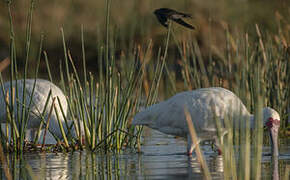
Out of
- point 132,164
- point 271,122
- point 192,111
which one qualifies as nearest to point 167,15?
point 192,111

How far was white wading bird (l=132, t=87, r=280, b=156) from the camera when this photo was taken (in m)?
7.28

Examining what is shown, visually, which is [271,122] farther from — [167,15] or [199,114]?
[167,15]

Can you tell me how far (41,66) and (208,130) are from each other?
11.9 meters

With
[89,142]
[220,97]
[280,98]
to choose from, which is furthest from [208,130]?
[280,98]

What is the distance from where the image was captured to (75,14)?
1873 centimetres

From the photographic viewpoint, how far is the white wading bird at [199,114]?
7.28 meters

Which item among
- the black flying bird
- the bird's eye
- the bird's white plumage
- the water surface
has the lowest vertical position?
the water surface

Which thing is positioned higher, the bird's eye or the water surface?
the bird's eye

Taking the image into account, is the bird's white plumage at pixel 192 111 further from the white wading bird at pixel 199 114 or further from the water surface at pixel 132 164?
the water surface at pixel 132 164

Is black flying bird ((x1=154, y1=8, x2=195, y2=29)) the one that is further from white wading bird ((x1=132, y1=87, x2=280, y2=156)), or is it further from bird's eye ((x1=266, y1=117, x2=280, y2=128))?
bird's eye ((x1=266, y1=117, x2=280, y2=128))

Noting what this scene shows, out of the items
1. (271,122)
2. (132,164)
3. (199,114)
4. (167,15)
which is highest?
(167,15)

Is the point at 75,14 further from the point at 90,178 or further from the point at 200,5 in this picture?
the point at 90,178

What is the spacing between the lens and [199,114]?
24.3 feet

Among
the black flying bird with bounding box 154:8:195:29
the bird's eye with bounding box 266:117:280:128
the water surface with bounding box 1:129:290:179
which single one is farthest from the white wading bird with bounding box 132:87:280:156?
the black flying bird with bounding box 154:8:195:29
